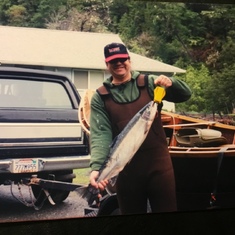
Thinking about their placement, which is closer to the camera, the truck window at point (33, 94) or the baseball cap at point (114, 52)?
the truck window at point (33, 94)

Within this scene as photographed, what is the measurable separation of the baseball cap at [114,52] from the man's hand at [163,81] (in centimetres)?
29

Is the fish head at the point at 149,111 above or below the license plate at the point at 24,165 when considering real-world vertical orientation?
above

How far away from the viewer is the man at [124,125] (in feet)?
11.5

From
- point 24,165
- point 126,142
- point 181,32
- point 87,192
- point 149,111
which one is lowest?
point 87,192

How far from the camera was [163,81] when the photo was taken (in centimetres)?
357

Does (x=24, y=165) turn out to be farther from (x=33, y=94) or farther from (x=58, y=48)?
(x=58, y=48)

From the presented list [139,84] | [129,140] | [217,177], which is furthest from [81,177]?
[217,177]

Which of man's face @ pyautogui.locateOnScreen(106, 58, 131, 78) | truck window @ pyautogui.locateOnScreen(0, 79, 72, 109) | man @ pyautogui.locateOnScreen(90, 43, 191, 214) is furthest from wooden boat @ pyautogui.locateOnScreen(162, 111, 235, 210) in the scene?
truck window @ pyautogui.locateOnScreen(0, 79, 72, 109)

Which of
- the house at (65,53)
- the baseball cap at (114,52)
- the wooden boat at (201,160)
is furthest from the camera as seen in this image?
the wooden boat at (201,160)

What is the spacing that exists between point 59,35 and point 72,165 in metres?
0.98

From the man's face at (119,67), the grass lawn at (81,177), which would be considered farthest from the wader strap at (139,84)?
the grass lawn at (81,177)

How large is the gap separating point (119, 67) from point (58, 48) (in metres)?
0.48

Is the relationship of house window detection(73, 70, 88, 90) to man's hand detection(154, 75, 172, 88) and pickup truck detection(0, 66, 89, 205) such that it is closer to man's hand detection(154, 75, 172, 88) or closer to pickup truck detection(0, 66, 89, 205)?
pickup truck detection(0, 66, 89, 205)

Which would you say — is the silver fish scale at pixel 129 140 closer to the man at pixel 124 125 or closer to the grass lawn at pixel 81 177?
the man at pixel 124 125
